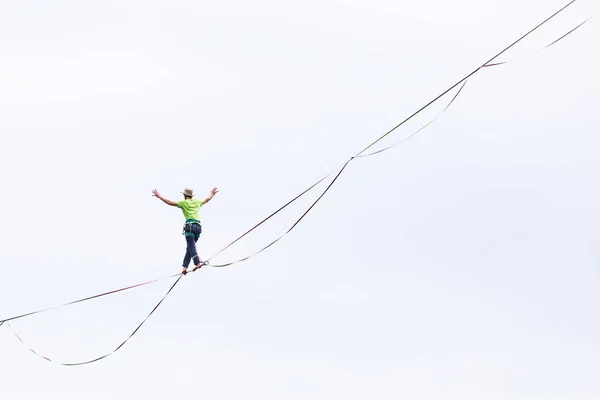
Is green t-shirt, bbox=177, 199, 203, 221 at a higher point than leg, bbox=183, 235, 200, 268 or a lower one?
higher

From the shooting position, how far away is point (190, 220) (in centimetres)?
2461

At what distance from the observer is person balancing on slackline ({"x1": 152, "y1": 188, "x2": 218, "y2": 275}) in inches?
961

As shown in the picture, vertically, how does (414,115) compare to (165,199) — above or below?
below

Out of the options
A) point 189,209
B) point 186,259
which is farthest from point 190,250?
point 189,209

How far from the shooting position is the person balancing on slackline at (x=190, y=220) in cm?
2441

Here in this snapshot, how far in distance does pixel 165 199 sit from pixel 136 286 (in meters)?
2.42

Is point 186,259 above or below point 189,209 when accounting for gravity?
below

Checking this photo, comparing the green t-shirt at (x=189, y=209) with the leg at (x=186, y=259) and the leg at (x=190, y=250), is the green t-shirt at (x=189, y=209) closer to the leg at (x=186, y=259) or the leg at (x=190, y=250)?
the leg at (x=190, y=250)

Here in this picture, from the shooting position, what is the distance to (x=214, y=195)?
25000mm

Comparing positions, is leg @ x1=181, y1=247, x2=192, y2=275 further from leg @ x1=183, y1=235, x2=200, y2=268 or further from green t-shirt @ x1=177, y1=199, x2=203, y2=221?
green t-shirt @ x1=177, y1=199, x2=203, y2=221

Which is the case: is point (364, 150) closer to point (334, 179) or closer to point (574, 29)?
point (334, 179)

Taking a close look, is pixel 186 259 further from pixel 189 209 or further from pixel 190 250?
pixel 189 209

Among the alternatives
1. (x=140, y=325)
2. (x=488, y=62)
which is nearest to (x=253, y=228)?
(x=140, y=325)

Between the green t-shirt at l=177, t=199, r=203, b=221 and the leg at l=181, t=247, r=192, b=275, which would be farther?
the green t-shirt at l=177, t=199, r=203, b=221
